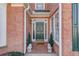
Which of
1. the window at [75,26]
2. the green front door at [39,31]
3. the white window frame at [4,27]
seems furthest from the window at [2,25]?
the green front door at [39,31]

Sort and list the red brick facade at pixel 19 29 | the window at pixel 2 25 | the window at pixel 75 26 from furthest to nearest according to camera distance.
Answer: the window at pixel 2 25
the red brick facade at pixel 19 29
the window at pixel 75 26

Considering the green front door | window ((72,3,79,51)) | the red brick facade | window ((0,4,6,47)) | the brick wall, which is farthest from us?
the green front door

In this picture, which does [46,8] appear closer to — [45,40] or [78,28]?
[45,40]

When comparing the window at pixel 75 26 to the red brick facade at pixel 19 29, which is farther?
the red brick facade at pixel 19 29

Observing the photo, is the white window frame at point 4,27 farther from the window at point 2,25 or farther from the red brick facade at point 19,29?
the red brick facade at point 19,29

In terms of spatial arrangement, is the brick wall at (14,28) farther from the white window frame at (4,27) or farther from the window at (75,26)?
the window at (75,26)

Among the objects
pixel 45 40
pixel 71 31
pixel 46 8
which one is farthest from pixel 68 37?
pixel 46 8

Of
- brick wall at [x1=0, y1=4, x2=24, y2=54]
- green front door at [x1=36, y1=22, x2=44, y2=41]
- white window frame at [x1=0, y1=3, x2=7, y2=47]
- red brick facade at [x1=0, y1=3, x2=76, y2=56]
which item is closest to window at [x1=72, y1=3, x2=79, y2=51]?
red brick facade at [x1=0, y1=3, x2=76, y2=56]

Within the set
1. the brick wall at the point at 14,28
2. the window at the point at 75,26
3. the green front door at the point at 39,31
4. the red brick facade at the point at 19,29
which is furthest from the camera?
the green front door at the point at 39,31

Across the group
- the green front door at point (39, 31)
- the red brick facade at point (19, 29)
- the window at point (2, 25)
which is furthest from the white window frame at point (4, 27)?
the green front door at point (39, 31)

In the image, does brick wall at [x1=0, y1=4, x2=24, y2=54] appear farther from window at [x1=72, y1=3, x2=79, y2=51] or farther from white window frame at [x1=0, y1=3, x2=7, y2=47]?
window at [x1=72, y1=3, x2=79, y2=51]

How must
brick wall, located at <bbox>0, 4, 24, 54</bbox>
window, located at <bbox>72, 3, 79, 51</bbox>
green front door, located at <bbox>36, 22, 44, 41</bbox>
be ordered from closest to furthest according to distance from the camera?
window, located at <bbox>72, 3, 79, 51</bbox> < brick wall, located at <bbox>0, 4, 24, 54</bbox> < green front door, located at <bbox>36, 22, 44, 41</bbox>

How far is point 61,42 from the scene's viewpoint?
5.99 m

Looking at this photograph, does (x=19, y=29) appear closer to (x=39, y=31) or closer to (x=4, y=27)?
(x=4, y=27)
